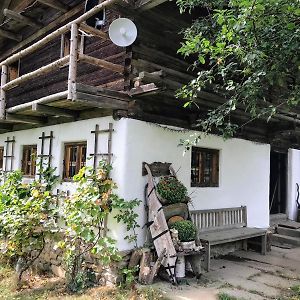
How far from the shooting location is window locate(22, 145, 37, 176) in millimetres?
8233

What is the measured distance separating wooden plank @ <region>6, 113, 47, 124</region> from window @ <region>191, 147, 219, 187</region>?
353cm

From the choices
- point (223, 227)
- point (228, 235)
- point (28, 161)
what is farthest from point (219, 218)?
point (28, 161)

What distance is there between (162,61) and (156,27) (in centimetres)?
65

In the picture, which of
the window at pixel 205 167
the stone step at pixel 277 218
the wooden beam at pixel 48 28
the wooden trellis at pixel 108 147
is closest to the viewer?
the wooden trellis at pixel 108 147

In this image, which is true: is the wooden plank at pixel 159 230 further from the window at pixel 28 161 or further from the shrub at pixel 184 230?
the window at pixel 28 161

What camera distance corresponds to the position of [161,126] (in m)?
6.25

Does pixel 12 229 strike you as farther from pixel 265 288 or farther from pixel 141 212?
pixel 265 288

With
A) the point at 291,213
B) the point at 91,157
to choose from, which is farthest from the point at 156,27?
the point at 291,213

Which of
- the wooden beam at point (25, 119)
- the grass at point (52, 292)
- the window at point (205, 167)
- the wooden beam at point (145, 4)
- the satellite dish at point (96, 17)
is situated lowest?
the grass at point (52, 292)

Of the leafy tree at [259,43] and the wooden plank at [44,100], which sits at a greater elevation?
the leafy tree at [259,43]

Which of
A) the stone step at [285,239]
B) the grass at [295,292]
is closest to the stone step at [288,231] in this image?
the stone step at [285,239]

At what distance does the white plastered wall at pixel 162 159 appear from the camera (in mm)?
5633

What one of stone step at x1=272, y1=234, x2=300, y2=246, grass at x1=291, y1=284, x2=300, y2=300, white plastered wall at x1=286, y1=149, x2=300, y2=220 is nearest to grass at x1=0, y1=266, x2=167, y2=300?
grass at x1=291, y1=284, x2=300, y2=300

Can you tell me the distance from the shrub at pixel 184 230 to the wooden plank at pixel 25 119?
396cm
